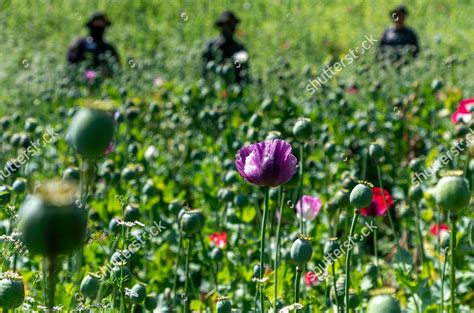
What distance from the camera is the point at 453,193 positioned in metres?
1.13

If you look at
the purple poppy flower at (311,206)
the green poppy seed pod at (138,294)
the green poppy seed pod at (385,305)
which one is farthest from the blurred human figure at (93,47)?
the green poppy seed pod at (385,305)

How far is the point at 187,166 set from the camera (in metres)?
3.78

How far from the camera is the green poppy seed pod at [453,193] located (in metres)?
1.13

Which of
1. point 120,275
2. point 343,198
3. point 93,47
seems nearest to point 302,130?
point 343,198

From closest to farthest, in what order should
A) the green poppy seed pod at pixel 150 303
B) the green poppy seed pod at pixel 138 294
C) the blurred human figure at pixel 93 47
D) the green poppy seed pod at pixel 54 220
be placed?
1. the green poppy seed pod at pixel 54 220
2. the green poppy seed pod at pixel 138 294
3. the green poppy seed pod at pixel 150 303
4. the blurred human figure at pixel 93 47

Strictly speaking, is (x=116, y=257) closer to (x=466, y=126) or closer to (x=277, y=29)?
(x=466, y=126)

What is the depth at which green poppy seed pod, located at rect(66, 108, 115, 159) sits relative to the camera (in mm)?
752

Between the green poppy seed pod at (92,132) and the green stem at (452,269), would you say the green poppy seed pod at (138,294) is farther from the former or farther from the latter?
the green poppy seed pod at (92,132)

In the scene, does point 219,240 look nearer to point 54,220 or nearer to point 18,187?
point 18,187

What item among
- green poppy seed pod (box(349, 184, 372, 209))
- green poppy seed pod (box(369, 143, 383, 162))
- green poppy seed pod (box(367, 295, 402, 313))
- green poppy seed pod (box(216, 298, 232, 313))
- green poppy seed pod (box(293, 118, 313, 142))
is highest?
green poppy seed pod (box(369, 143, 383, 162))

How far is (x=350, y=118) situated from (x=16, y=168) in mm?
2208

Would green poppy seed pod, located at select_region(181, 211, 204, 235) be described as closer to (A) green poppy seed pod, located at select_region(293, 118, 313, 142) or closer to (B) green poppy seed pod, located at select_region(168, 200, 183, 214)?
(A) green poppy seed pod, located at select_region(293, 118, 313, 142)

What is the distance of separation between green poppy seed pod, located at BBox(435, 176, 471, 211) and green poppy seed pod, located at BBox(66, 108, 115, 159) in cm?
58

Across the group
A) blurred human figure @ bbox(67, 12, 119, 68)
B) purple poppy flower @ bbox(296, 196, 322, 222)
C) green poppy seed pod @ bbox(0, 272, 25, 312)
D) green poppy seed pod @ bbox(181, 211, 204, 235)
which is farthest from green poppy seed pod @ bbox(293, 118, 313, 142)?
blurred human figure @ bbox(67, 12, 119, 68)
